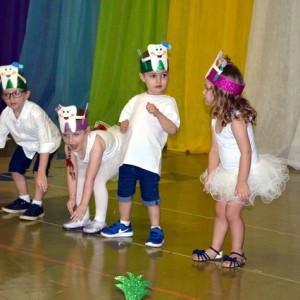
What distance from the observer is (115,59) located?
28.6 feet

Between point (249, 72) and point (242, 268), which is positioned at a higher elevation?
point (249, 72)

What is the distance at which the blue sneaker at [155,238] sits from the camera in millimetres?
4324

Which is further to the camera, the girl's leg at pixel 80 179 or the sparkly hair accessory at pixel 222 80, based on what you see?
the girl's leg at pixel 80 179

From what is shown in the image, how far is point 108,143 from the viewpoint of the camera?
4.61 metres

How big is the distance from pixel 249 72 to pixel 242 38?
471 millimetres

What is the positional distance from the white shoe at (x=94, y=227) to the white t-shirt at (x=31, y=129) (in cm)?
56

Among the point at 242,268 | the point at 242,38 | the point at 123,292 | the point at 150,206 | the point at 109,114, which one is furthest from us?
the point at 109,114

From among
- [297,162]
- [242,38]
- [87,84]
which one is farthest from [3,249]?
[87,84]

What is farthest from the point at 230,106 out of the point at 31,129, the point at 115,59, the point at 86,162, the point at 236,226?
the point at 115,59

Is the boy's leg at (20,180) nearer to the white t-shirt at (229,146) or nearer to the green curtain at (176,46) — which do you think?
the white t-shirt at (229,146)

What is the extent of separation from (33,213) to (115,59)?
411cm

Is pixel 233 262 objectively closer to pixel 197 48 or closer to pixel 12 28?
pixel 197 48

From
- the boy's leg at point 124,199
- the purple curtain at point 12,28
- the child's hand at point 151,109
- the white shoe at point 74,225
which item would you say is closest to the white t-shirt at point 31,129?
the white shoe at point 74,225

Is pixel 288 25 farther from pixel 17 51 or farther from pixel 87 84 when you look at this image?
pixel 17 51
